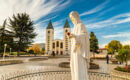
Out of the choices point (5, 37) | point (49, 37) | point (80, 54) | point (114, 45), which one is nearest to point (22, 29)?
point (5, 37)

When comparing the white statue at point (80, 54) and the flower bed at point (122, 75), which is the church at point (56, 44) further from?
the white statue at point (80, 54)

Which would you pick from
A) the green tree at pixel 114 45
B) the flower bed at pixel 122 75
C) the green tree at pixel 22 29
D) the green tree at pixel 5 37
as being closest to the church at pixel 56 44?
the green tree at pixel 114 45

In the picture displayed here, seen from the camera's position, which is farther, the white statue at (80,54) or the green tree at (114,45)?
the green tree at (114,45)

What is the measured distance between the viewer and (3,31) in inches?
1201

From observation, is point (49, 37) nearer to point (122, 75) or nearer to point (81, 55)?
point (122, 75)

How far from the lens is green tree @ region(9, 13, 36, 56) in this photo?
97.5 ft

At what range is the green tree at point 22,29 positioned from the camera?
2971cm

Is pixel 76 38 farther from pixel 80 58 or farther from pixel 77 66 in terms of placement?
pixel 77 66

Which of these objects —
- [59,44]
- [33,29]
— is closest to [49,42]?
[59,44]

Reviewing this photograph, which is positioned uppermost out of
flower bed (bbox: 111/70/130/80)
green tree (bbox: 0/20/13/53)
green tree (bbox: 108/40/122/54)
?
green tree (bbox: 0/20/13/53)

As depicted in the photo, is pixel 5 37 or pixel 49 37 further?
pixel 49 37

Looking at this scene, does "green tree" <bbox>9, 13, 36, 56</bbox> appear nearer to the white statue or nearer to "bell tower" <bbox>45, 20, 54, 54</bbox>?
the white statue

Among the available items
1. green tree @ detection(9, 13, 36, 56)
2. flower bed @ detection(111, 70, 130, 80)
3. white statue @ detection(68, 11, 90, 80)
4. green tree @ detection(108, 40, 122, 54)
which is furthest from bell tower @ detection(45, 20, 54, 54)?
white statue @ detection(68, 11, 90, 80)

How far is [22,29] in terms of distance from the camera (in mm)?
30797
